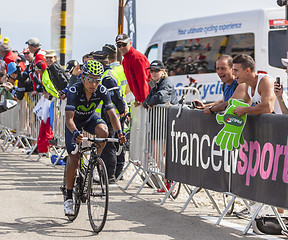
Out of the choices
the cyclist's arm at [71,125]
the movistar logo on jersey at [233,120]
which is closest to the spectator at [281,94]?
the movistar logo on jersey at [233,120]

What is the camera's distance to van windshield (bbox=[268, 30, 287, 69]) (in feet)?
67.0

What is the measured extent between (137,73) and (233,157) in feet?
12.3

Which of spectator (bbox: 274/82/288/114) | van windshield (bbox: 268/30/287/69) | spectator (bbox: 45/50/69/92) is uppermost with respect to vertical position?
van windshield (bbox: 268/30/287/69)

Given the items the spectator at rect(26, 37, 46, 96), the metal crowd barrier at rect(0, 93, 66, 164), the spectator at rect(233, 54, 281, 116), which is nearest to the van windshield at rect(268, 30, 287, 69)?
the metal crowd barrier at rect(0, 93, 66, 164)

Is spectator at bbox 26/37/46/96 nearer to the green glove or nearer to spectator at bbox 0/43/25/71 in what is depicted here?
spectator at bbox 0/43/25/71

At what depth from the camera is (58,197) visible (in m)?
10.2

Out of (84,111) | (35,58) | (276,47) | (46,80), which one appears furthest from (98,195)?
(276,47)

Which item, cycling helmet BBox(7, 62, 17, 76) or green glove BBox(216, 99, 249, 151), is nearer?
green glove BBox(216, 99, 249, 151)

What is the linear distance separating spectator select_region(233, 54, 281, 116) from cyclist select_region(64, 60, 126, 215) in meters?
1.50

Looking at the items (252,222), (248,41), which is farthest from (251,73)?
(248,41)

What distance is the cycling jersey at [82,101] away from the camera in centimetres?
820

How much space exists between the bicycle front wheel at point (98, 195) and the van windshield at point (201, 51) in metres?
14.1

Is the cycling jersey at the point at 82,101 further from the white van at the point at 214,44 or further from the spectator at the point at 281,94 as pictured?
the white van at the point at 214,44

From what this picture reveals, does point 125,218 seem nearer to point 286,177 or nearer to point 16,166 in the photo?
point 286,177
